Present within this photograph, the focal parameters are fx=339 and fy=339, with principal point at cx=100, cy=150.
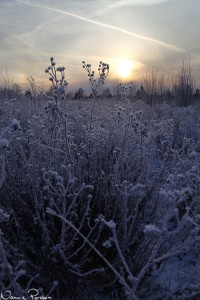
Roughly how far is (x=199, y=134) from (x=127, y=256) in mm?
5131

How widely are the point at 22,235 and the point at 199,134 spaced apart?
5.37 m

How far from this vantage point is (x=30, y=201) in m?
2.79

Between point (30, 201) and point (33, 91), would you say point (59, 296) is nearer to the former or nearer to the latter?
point (30, 201)

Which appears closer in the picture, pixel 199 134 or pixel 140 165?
pixel 140 165

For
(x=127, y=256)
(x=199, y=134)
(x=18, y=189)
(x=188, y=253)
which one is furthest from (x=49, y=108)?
(x=199, y=134)

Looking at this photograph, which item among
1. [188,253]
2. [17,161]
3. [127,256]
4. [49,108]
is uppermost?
[49,108]

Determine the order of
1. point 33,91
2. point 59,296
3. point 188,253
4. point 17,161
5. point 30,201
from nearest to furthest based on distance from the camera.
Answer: point 59,296 → point 30,201 → point 188,253 → point 17,161 → point 33,91

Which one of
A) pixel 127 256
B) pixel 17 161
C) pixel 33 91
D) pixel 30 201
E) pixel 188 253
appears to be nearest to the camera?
pixel 127 256

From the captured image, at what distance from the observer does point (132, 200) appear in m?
2.79

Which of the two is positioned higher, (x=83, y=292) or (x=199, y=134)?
(x=199, y=134)

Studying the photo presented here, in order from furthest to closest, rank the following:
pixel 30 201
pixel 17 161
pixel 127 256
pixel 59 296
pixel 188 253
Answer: pixel 17 161
pixel 188 253
pixel 30 201
pixel 127 256
pixel 59 296

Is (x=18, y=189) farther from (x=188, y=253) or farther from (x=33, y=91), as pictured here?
(x=33, y=91)

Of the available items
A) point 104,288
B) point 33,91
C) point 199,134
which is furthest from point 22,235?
point 199,134

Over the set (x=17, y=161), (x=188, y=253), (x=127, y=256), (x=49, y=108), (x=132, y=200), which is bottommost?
(x=188, y=253)
